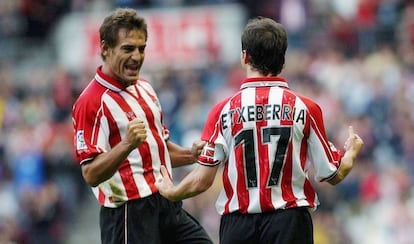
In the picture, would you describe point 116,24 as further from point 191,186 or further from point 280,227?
point 280,227

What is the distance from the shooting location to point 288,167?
704 cm

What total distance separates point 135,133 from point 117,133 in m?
0.43

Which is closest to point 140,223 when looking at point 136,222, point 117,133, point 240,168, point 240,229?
point 136,222

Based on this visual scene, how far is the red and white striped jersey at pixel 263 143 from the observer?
7000 mm

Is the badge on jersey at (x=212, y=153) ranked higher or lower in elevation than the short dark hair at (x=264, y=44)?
lower

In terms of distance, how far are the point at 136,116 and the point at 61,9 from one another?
13551 mm

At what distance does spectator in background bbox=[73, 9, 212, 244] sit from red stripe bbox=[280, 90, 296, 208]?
752 millimetres

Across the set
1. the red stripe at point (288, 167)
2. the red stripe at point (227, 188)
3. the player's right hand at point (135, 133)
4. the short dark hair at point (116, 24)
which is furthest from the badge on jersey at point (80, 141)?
the red stripe at point (288, 167)

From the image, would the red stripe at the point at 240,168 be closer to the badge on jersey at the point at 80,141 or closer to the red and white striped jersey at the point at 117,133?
the red and white striped jersey at the point at 117,133

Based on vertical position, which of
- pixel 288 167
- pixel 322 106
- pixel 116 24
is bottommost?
pixel 322 106

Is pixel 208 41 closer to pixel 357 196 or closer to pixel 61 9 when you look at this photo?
pixel 61 9

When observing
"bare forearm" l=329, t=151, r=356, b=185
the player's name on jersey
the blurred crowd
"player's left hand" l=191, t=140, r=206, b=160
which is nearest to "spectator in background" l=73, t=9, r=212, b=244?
"player's left hand" l=191, t=140, r=206, b=160

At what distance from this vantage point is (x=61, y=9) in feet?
68.7

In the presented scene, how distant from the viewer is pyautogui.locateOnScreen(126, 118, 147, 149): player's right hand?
7227 mm
